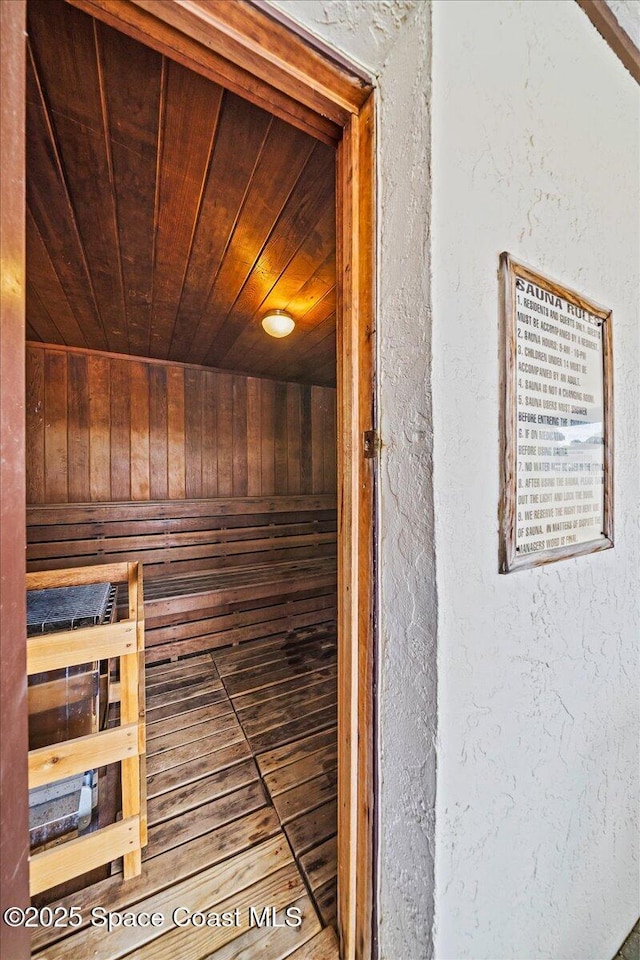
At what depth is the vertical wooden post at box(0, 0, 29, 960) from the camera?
485mm

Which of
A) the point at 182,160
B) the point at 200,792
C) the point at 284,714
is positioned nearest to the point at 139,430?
the point at 182,160

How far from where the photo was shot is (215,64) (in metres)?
0.65

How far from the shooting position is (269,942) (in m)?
0.87

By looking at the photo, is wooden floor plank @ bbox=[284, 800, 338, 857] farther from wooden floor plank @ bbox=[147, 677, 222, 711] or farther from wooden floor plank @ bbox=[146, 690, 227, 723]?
wooden floor plank @ bbox=[147, 677, 222, 711]

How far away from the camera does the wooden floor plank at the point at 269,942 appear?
850 mm

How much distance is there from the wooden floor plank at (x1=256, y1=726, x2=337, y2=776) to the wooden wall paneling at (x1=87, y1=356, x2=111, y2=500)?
2421 mm

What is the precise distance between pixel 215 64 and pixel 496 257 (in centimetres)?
64

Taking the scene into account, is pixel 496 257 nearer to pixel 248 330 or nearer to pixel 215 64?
pixel 215 64

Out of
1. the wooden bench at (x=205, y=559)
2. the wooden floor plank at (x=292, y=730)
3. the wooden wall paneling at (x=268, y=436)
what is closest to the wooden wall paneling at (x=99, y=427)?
the wooden bench at (x=205, y=559)

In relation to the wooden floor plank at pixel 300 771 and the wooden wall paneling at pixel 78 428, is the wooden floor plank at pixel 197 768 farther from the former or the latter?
the wooden wall paneling at pixel 78 428

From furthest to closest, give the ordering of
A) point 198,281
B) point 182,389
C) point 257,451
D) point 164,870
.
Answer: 1. point 257,451
2. point 182,389
3. point 198,281
4. point 164,870

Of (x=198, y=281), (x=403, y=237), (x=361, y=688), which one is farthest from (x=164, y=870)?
(x=198, y=281)

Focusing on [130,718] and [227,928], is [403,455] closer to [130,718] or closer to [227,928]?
[130,718]

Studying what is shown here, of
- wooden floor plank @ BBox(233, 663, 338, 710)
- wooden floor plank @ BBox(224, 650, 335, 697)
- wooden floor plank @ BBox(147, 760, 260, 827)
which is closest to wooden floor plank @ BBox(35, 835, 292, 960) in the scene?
wooden floor plank @ BBox(147, 760, 260, 827)
